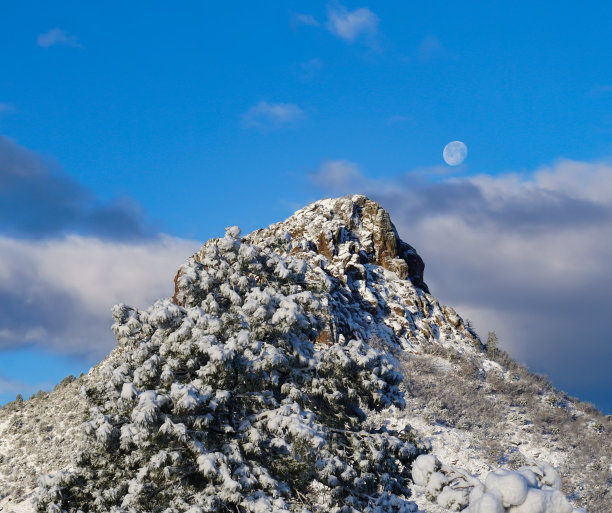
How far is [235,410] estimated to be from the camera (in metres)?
15.0

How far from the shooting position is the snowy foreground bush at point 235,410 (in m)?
12.9

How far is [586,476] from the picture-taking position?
106ft

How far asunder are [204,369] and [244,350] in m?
1.07

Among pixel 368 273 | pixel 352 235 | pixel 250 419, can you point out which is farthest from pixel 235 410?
pixel 352 235

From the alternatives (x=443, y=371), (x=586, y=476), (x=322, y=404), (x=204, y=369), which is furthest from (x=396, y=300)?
(x=204, y=369)

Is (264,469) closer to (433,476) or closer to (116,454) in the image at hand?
(116,454)

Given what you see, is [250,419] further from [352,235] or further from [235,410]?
[352,235]

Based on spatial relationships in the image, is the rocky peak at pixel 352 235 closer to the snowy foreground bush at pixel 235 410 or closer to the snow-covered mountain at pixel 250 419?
the snow-covered mountain at pixel 250 419

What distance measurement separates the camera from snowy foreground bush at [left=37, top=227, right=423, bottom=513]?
12898 millimetres

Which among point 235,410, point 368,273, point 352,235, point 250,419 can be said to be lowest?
point 250,419

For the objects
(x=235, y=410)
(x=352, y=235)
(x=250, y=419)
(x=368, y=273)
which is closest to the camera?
(x=250, y=419)

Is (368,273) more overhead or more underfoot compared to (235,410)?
more overhead

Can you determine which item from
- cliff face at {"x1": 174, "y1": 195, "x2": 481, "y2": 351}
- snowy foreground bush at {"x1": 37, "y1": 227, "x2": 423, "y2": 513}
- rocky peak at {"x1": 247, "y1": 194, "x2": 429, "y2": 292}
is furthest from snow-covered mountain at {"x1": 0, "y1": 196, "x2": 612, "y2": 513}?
rocky peak at {"x1": 247, "y1": 194, "x2": 429, "y2": 292}

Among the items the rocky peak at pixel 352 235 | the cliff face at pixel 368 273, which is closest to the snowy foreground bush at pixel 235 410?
the cliff face at pixel 368 273
